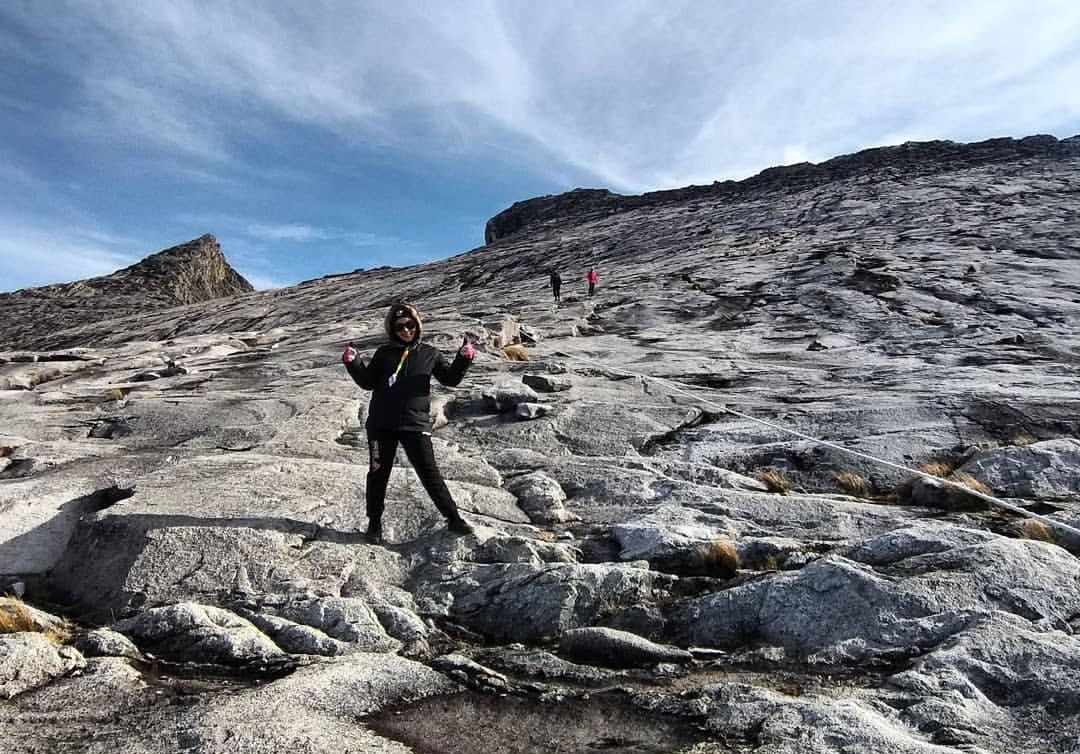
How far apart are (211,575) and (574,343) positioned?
51.3 feet

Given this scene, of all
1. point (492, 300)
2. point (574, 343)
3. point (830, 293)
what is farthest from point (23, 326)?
point (830, 293)

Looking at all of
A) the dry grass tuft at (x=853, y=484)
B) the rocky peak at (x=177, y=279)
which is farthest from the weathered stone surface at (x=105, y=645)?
the rocky peak at (x=177, y=279)

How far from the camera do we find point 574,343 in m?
21.3

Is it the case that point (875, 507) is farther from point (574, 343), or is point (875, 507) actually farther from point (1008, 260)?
point (1008, 260)

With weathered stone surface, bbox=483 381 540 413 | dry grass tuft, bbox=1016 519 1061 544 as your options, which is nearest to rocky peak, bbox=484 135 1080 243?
weathered stone surface, bbox=483 381 540 413

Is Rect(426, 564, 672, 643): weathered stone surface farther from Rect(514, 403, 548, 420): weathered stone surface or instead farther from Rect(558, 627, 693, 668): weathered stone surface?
Rect(514, 403, 548, 420): weathered stone surface

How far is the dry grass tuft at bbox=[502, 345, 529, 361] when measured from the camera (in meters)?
18.0

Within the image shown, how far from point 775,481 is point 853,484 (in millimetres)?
992

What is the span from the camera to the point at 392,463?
736cm

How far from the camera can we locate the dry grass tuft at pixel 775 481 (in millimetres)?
8984

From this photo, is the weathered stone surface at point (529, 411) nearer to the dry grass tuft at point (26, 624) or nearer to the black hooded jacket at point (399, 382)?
the black hooded jacket at point (399, 382)

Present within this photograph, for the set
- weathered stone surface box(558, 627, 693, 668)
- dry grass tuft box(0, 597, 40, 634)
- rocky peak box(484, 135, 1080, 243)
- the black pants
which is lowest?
weathered stone surface box(558, 627, 693, 668)

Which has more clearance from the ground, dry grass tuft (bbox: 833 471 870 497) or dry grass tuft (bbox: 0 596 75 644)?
dry grass tuft (bbox: 0 596 75 644)

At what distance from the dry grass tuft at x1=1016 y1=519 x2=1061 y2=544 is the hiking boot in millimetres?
5498
